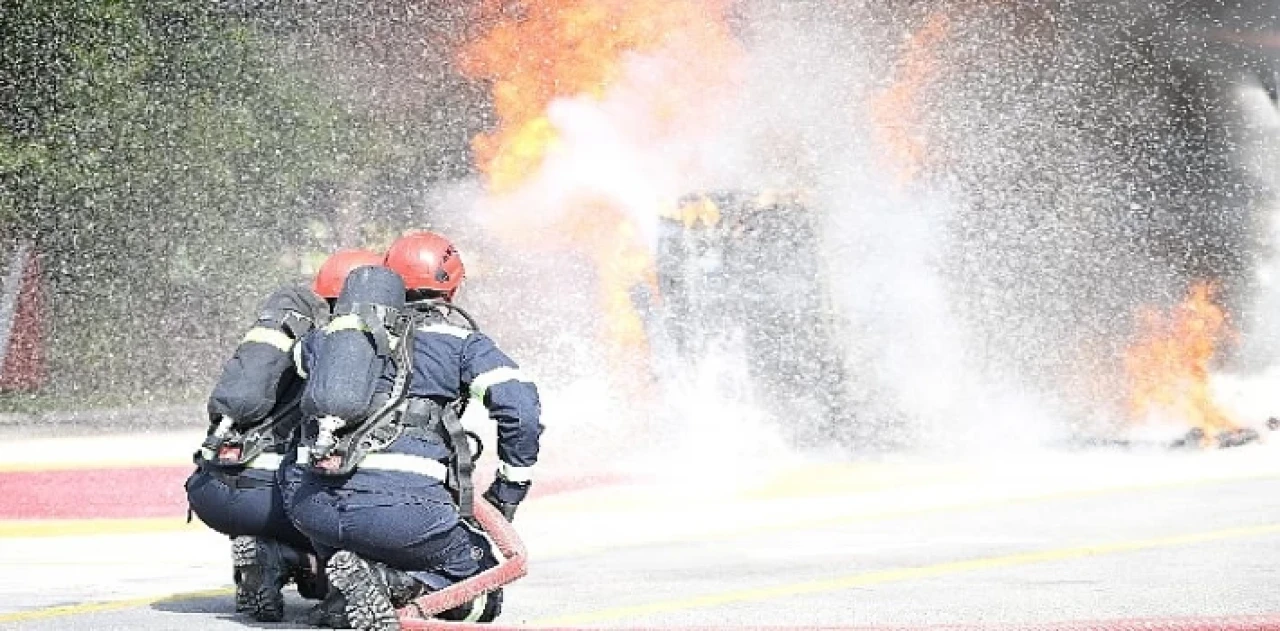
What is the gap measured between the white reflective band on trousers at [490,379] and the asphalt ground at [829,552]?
0.90 m

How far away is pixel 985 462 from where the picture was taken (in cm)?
1562

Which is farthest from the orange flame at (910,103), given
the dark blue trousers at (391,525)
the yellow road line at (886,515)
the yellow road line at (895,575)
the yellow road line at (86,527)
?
the dark blue trousers at (391,525)

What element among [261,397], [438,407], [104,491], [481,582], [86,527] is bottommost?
[481,582]

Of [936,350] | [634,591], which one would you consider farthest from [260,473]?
[936,350]

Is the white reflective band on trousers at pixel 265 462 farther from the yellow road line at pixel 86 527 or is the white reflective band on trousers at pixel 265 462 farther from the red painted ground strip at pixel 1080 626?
the yellow road line at pixel 86 527

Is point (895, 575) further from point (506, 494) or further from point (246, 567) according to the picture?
point (246, 567)

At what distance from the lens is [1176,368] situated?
23.0 metres

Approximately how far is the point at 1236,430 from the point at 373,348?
11884 mm

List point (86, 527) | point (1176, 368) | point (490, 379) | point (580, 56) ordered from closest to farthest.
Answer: point (490, 379), point (86, 527), point (580, 56), point (1176, 368)

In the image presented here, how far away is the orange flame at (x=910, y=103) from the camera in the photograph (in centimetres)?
2348

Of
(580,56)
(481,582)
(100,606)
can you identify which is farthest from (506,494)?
(580,56)

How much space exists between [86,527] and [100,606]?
12.2ft

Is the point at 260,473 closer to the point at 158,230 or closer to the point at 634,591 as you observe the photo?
the point at 634,591

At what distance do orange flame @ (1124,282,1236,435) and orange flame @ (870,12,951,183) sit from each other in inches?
129
